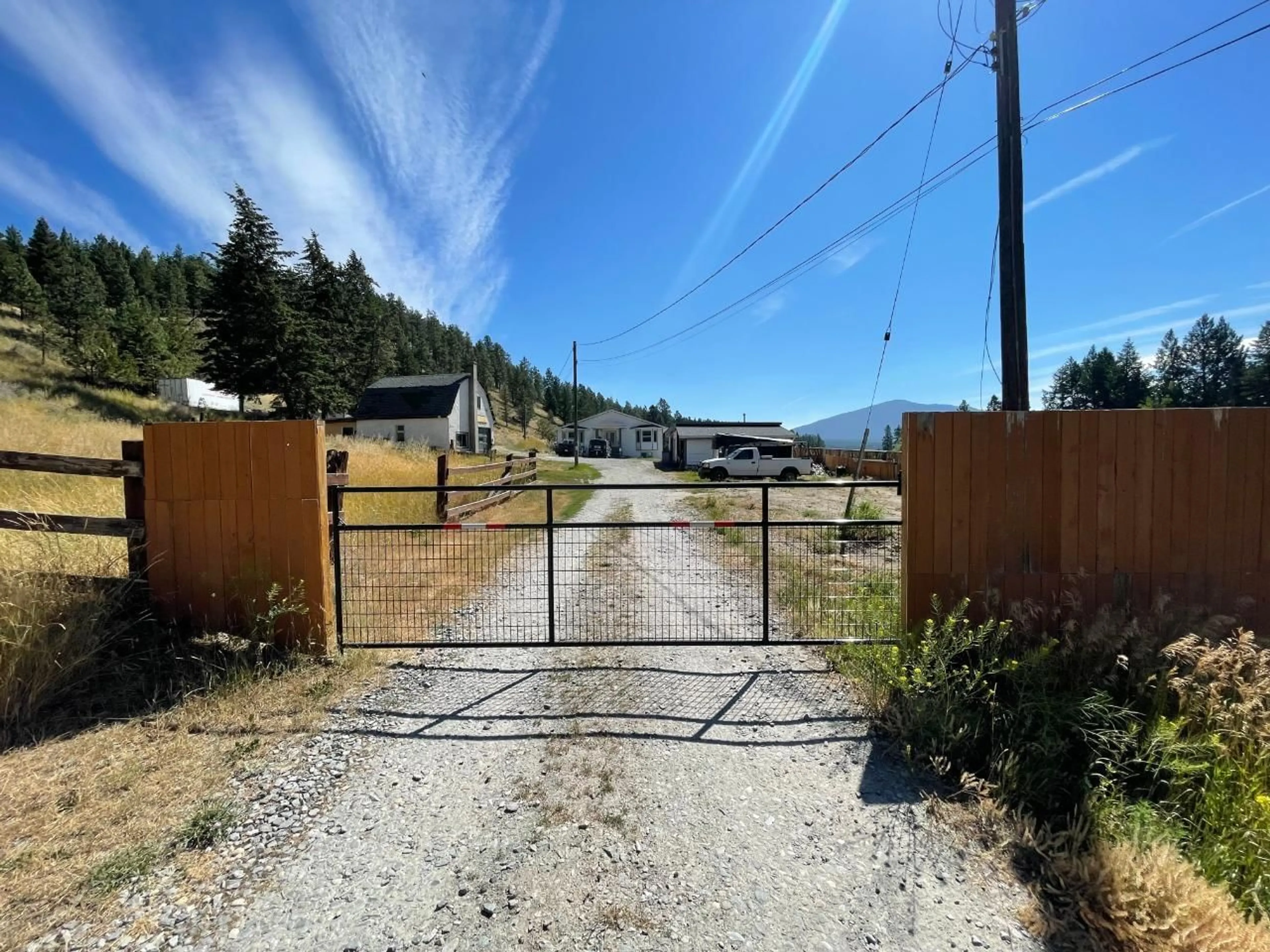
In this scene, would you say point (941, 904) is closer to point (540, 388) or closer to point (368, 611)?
point (368, 611)

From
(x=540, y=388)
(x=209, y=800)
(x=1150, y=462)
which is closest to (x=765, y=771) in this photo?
(x=209, y=800)

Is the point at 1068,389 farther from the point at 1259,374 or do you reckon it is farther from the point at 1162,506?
the point at 1162,506

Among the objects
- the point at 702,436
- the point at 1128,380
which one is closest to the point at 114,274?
the point at 702,436

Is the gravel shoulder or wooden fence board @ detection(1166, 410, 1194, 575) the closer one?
the gravel shoulder

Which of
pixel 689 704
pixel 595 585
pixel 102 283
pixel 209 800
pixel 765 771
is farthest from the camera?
pixel 102 283

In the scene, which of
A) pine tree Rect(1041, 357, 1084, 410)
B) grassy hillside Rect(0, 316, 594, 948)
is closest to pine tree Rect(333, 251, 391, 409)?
grassy hillside Rect(0, 316, 594, 948)

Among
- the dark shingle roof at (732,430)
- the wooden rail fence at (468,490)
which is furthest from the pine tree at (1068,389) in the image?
the wooden rail fence at (468,490)

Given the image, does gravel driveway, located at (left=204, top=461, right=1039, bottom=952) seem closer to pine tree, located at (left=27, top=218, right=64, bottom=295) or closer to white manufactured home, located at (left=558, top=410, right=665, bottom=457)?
white manufactured home, located at (left=558, top=410, right=665, bottom=457)

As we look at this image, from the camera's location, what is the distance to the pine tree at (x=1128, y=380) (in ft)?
254

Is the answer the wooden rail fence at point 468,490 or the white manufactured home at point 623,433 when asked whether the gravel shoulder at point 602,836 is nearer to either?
the wooden rail fence at point 468,490

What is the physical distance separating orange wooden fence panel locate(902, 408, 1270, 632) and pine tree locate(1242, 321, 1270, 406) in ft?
285

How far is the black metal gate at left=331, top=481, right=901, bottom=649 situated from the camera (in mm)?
4625

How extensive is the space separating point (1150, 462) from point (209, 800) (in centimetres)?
612

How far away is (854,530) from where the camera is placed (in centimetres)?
1071
